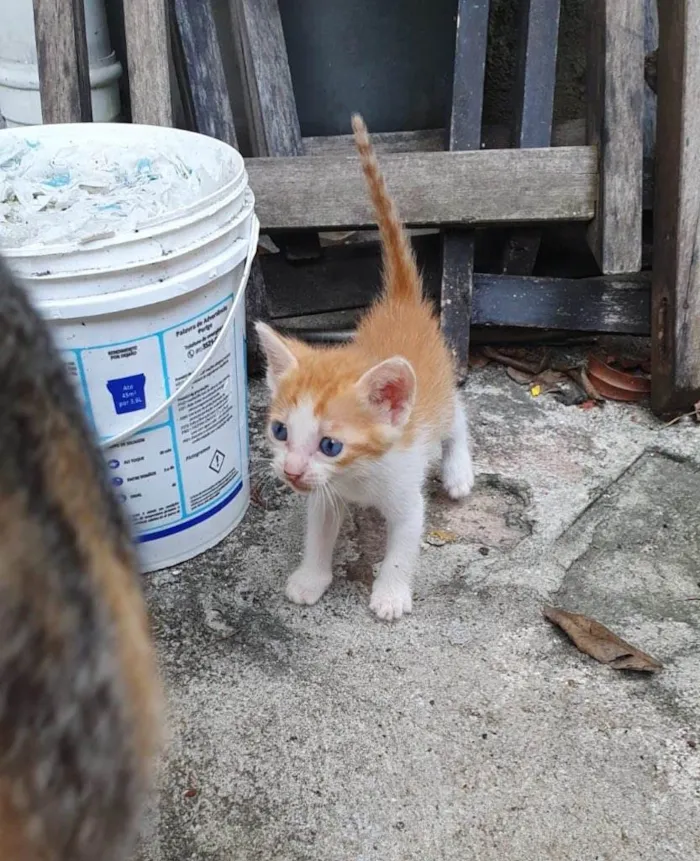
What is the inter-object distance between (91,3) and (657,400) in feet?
6.99

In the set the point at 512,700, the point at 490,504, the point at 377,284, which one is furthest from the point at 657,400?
the point at 512,700

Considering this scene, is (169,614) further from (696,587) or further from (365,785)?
(696,587)

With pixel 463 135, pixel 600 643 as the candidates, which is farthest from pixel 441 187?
pixel 600 643

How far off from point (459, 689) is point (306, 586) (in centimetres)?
41

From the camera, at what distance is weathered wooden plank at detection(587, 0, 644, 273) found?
7.47 feet

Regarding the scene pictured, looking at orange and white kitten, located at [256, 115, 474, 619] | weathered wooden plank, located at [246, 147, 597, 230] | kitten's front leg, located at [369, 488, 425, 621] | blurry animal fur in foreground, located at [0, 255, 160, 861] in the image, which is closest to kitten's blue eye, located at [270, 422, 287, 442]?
orange and white kitten, located at [256, 115, 474, 619]

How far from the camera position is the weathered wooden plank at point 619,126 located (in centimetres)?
228

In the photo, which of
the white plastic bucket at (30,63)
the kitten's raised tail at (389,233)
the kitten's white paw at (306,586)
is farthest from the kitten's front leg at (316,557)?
the white plastic bucket at (30,63)

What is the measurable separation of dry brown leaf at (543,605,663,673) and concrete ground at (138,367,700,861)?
25 mm

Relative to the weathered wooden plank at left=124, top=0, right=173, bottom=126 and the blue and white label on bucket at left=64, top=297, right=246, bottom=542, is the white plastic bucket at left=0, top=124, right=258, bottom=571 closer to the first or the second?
the blue and white label on bucket at left=64, top=297, right=246, bottom=542

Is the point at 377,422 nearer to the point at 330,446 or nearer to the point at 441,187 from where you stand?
the point at 330,446

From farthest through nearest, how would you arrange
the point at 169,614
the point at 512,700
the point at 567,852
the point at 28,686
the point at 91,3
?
the point at 91,3 → the point at 169,614 → the point at 512,700 → the point at 567,852 → the point at 28,686

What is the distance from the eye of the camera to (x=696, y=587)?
1.95 meters

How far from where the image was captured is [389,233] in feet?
6.99
